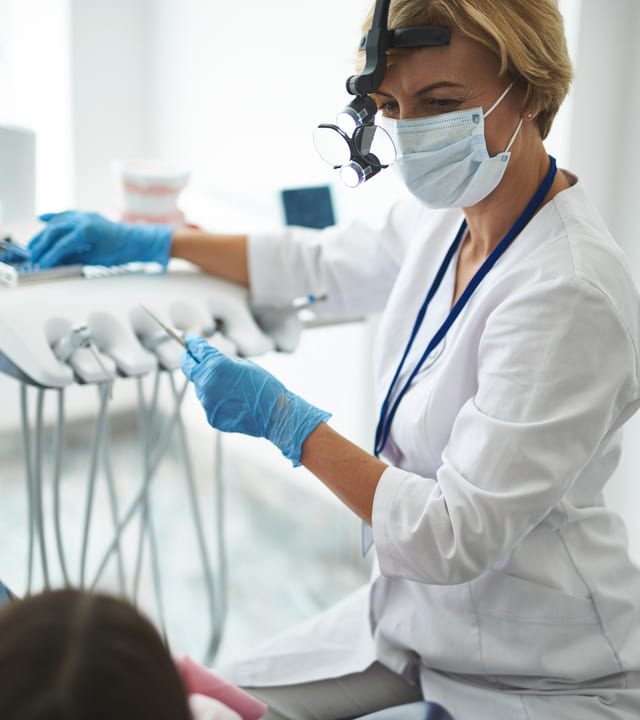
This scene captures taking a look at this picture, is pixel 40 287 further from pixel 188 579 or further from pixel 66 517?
pixel 66 517

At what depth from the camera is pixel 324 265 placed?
1.42 meters

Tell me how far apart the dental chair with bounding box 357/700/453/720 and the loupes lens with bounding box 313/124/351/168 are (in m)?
0.66

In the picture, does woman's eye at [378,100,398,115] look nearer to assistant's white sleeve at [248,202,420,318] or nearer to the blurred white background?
assistant's white sleeve at [248,202,420,318]

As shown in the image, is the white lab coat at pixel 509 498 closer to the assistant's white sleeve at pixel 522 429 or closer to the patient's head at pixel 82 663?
the assistant's white sleeve at pixel 522 429

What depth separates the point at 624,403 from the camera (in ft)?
3.09

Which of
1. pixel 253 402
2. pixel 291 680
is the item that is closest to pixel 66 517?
pixel 291 680

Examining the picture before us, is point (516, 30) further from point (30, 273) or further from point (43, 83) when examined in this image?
point (43, 83)

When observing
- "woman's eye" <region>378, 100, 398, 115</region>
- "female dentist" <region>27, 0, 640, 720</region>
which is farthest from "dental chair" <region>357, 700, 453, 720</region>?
"woman's eye" <region>378, 100, 398, 115</region>

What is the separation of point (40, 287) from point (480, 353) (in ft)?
2.33

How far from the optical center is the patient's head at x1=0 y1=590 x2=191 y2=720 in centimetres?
42

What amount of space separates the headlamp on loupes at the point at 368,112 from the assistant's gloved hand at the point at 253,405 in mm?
275

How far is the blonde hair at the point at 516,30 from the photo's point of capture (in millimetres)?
923

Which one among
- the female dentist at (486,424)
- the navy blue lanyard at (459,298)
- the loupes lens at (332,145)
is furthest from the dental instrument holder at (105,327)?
the loupes lens at (332,145)

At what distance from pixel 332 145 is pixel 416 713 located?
0.69 metres
